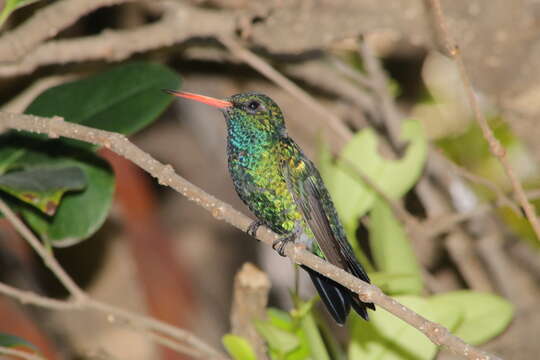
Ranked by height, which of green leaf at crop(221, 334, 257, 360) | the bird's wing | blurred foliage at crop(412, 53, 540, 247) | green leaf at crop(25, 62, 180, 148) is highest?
blurred foliage at crop(412, 53, 540, 247)

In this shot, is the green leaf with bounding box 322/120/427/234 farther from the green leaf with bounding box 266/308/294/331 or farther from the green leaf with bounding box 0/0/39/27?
the green leaf with bounding box 0/0/39/27

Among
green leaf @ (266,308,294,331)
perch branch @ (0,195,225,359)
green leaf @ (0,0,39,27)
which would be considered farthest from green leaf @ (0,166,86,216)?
green leaf @ (266,308,294,331)

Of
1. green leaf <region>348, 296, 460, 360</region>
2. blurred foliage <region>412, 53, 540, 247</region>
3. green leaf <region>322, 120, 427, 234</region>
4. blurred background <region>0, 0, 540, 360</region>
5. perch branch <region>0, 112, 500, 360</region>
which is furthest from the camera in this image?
blurred foliage <region>412, 53, 540, 247</region>

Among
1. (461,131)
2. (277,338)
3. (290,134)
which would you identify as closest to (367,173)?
(277,338)

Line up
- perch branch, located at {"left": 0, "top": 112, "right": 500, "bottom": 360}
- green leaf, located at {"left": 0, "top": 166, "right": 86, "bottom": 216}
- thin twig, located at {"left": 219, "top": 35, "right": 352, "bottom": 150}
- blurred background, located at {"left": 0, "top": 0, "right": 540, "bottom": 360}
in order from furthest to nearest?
blurred background, located at {"left": 0, "top": 0, "right": 540, "bottom": 360}, thin twig, located at {"left": 219, "top": 35, "right": 352, "bottom": 150}, green leaf, located at {"left": 0, "top": 166, "right": 86, "bottom": 216}, perch branch, located at {"left": 0, "top": 112, "right": 500, "bottom": 360}

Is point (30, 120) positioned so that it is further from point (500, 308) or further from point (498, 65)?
point (498, 65)

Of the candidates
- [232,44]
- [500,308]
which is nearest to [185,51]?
[232,44]
